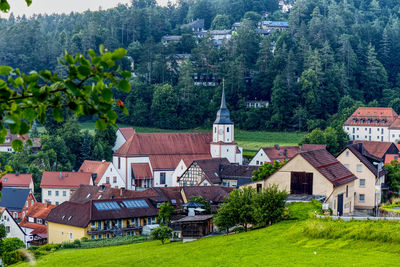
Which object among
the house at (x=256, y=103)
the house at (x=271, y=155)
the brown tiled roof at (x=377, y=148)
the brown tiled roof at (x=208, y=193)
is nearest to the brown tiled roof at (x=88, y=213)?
the brown tiled roof at (x=208, y=193)

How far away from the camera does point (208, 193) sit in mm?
42781

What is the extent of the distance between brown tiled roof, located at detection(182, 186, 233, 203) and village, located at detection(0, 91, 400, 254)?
0.07 meters

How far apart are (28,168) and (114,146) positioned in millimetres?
13789

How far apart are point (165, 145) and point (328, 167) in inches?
1318

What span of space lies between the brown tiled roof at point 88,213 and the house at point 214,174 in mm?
8939

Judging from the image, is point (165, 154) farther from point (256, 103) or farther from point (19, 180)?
point (256, 103)

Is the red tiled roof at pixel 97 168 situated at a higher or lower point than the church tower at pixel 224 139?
lower

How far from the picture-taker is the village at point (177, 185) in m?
30.2

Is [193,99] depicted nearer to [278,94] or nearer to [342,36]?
[278,94]

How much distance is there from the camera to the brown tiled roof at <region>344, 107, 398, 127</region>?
3164 inches

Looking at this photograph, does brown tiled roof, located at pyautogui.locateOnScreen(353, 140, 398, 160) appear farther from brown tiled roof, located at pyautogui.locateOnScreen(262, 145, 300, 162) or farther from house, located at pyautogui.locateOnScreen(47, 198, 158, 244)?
house, located at pyautogui.locateOnScreen(47, 198, 158, 244)

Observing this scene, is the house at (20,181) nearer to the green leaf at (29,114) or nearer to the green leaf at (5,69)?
the green leaf at (29,114)

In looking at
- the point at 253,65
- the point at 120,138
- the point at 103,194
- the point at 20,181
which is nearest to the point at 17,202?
the point at 20,181

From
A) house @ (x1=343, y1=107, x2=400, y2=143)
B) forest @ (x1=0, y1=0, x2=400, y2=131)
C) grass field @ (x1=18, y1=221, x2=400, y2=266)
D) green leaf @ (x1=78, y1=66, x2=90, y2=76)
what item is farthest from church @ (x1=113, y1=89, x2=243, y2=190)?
green leaf @ (x1=78, y1=66, x2=90, y2=76)
